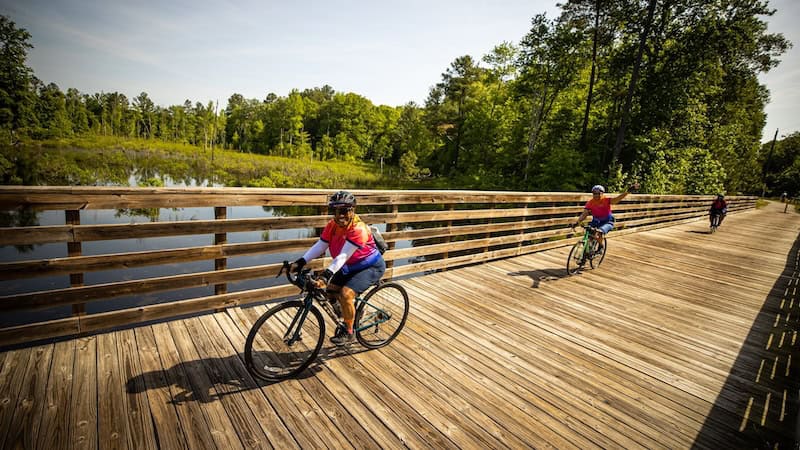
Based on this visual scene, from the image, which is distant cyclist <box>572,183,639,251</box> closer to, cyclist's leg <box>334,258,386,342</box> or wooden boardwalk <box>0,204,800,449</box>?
wooden boardwalk <box>0,204,800,449</box>

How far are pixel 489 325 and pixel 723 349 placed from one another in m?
3.09

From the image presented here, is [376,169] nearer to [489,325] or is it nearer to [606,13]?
[606,13]

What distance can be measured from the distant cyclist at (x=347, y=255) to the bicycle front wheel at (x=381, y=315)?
19 centimetres

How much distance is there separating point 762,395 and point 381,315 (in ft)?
13.4

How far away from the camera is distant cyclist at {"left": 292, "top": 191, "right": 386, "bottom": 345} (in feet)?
10.5

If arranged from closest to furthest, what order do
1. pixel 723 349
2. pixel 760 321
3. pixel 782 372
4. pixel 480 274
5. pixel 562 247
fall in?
1. pixel 782 372
2. pixel 723 349
3. pixel 760 321
4. pixel 480 274
5. pixel 562 247

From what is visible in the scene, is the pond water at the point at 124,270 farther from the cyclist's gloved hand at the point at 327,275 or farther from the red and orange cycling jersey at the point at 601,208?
the red and orange cycling jersey at the point at 601,208

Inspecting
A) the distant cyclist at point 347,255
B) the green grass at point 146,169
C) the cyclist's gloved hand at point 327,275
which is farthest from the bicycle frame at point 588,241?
the green grass at point 146,169

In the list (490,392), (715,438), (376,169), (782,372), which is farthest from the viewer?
(376,169)

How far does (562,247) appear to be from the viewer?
32.9 ft

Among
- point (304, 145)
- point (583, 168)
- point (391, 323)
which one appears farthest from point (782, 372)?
point (304, 145)

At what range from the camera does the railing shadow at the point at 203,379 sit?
2869 millimetres

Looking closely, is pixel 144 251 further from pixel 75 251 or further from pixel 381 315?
pixel 381 315

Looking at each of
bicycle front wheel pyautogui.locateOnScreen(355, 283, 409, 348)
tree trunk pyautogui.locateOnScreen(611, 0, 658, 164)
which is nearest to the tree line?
tree trunk pyautogui.locateOnScreen(611, 0, 658, 164)
